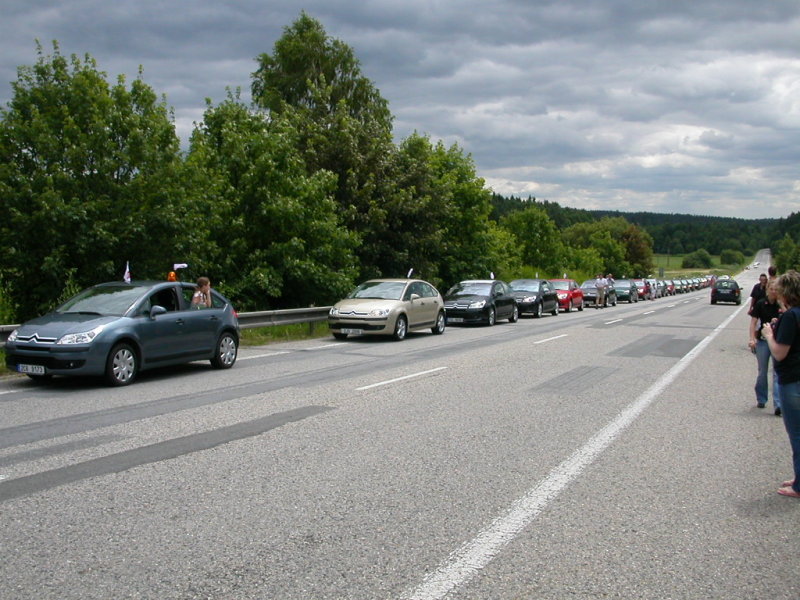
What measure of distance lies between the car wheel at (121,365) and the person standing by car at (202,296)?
181cm

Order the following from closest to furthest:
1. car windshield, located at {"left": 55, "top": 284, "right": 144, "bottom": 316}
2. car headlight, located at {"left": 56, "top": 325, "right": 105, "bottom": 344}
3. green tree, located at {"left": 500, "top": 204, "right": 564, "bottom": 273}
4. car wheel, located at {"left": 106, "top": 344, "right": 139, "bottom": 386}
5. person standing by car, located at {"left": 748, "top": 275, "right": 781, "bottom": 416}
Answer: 1. person standing by car, located at {"left": 748, "top": 275, "right": 781, "bottom": 416}
2. car headlight, located at {"left": 56, "top": 325, "right": 105, "bottom": 344}
3. car wheel, located at {"left": 106, "top": 344, "right": 139, "bottom": 386}
4. car windshield, located at {"left": 55, "top": 284, "right": 144, "bottom": 316}
5. green tree, located at {"left": 500, "top": 204, "right": 564, "bottom": 273}

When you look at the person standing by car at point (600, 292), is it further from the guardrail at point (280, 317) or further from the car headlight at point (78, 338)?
the car headlight at point (78, 338)

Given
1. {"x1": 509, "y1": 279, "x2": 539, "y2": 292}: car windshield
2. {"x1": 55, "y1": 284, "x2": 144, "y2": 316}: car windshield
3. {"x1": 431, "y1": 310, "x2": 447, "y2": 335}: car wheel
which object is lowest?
{"x1": 431, "y1": 310, "x2": 447, "y2": 335}: car wheel

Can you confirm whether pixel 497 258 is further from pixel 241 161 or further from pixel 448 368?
pixel 448 368

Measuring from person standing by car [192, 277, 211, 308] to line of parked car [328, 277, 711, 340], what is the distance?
19.2ft

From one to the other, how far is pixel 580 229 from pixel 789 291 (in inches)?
5423

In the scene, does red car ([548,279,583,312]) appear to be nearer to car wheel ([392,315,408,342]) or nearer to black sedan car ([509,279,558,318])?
black sedan car ([509,279,558,318])

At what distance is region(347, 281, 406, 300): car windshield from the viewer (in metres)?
19.3

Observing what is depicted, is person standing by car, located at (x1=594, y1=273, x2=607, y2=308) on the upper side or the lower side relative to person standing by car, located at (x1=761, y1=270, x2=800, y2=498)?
lower

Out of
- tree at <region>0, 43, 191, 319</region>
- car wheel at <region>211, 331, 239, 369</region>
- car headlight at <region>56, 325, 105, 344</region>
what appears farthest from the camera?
tree at <region>0, 43, 191, 319</region>

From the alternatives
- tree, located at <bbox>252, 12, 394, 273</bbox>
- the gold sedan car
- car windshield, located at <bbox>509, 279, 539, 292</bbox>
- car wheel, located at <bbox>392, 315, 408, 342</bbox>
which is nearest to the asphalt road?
the gold sedan car

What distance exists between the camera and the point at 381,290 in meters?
19.8

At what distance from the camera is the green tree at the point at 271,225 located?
22.2 metres

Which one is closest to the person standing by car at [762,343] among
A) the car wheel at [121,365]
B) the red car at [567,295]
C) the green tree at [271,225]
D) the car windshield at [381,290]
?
the car wheel at [121,365]
